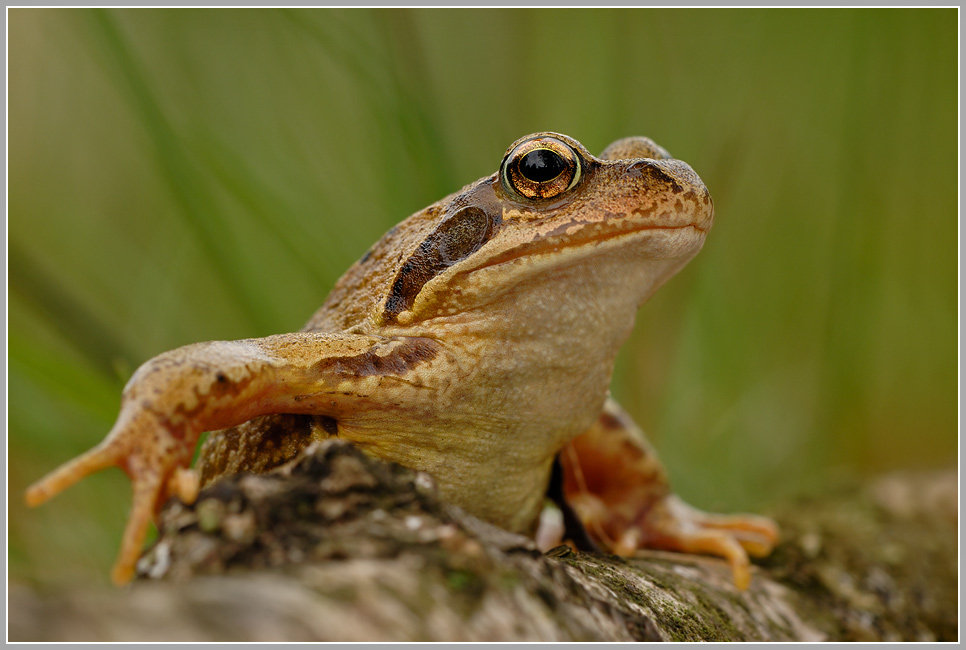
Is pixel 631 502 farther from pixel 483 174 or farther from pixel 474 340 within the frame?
pixel 483 174

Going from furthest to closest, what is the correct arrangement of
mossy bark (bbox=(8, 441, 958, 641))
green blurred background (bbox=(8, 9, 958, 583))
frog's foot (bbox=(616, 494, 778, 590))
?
1. green blurred background (bbox=(8, 9, 958, 583))
2. frog's foot (bbox=(616, 494, 778, 590))
3. mossy bark (bbox=(8, 441, 958, 641))

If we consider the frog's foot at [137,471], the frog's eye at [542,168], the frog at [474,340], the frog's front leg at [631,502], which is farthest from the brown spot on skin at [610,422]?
the frog's foot at [137,471]

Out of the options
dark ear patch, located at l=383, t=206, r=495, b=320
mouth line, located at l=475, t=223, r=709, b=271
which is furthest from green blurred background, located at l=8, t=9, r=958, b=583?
mouth line, located at l=475, t=223, r=709, b=271

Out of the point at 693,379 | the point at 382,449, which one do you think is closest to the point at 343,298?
the point at 382,449

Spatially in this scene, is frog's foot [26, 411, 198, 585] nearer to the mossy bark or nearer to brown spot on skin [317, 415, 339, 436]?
the mossy bark

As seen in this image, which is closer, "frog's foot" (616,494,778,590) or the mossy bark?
the mossy bark

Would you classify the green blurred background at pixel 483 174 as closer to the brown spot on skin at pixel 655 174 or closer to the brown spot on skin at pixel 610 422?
the brown spot on skin at pixel 610 422

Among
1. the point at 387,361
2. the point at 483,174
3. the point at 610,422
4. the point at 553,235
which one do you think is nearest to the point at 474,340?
the point at 387,361
